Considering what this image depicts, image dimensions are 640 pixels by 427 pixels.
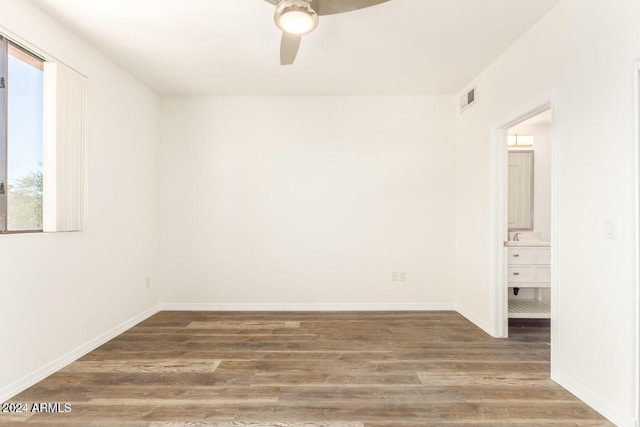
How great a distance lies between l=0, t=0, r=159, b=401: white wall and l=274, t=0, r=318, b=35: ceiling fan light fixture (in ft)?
6.02

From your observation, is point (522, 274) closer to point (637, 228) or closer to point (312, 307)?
point (637, 228)

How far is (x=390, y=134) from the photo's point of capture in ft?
13.1

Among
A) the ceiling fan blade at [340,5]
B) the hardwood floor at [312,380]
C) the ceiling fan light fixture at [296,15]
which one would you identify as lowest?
the hardwood floor at [312,380]

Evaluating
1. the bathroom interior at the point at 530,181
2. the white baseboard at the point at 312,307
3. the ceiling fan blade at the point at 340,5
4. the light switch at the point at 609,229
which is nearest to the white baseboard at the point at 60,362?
the white baseboard at the point at 312,307

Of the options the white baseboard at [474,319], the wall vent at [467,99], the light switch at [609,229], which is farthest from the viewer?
the wall vent at [467,99]

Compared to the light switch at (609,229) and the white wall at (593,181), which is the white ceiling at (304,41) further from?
the light switch at (609,229)

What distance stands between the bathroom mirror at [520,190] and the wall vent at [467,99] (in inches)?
43.6

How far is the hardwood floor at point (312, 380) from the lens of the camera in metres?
1.87

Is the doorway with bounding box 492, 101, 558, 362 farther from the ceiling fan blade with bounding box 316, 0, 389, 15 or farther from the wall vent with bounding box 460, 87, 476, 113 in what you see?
the ceiling fan blade with bounding box 316, 0, 389, 15

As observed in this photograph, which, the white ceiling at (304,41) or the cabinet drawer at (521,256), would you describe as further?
the cabinet drawer at (521,256)

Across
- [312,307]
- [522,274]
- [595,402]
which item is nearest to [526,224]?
[522,274]

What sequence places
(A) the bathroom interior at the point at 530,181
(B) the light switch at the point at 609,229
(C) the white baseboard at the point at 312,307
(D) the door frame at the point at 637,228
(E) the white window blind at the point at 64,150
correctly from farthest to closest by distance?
(A) the bathroom interior at the point at 530,181 < (C) the white baseboard at the point at 312,307 < (E) the white window blind at the point at 64,150 < (B) the light switch at the point at 609,229 < (D) the door frame at the point at 637,228

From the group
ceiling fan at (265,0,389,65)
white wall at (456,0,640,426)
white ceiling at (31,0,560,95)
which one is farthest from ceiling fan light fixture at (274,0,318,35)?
white wall at (456,0,640,426)

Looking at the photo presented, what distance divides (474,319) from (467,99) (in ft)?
8.15
